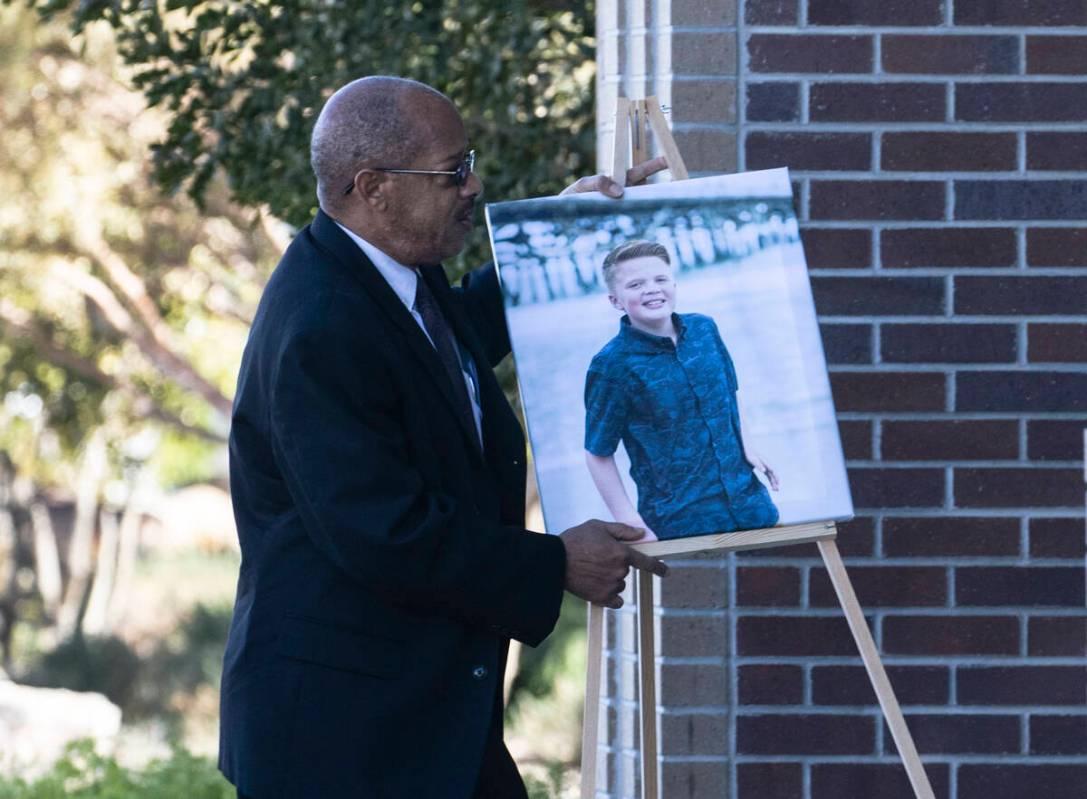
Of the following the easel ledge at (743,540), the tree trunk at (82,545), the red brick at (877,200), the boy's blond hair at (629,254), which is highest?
the red brick at (877,200)

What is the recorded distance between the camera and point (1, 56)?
10.6 m

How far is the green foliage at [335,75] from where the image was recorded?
4.88m

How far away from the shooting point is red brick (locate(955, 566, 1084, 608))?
359 cm

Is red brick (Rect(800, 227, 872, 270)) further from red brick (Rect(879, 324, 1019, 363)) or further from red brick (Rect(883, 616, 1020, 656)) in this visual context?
red brick (Rect(883, 616, 1020, 656))

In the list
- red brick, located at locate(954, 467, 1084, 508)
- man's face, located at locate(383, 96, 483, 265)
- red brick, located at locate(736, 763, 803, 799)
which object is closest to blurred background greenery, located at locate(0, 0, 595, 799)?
red brick, located at locate(736, 763, 803, 799)

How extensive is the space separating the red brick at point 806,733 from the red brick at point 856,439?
0.59m

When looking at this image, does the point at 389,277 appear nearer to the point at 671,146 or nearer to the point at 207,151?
the point at 671,146

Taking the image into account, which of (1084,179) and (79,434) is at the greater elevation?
(1084,179)

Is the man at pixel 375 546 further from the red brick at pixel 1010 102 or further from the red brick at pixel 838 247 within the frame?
the red brick at pixel 1010 102

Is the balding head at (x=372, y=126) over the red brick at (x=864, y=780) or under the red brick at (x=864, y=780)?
over

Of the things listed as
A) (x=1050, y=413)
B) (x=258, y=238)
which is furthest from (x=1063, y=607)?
(x=258, y=238)

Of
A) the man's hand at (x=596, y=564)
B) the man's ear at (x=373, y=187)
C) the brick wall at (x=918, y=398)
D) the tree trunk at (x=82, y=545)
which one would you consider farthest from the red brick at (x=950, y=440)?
the tree trunk at (x=82, y=545)

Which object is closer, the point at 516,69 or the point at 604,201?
the point at 604,201

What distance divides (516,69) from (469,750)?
9.02 feet
